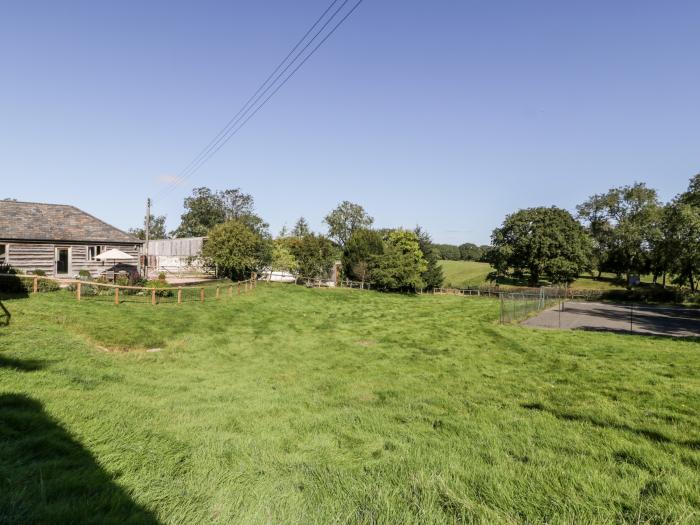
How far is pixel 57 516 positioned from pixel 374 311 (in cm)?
2325

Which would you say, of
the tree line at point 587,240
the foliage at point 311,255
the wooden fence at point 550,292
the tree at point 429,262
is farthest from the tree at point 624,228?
the foliage at point 311,255

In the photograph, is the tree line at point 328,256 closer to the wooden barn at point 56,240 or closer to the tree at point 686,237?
the wooden barn at point 56,240

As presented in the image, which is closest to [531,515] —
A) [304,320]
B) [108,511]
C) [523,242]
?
[108,511]

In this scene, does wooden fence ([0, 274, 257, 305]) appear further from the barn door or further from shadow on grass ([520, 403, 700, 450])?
shadow on grass ([520, 403, 700, 450])

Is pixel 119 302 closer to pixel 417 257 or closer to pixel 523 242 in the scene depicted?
pixel 417 257

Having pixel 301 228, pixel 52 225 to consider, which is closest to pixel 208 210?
pixel 301 228

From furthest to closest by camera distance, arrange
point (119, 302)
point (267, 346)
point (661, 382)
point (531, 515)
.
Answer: point (119, 302)
point (267, 346)
point (661, 382)
point (531, 515)

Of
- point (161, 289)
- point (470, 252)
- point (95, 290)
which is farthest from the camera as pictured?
point (470, 252)

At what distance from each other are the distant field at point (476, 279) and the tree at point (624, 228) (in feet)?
9.60

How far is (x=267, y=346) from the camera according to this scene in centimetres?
1405

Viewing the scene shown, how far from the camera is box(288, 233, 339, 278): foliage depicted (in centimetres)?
4353

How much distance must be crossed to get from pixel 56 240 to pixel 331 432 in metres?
27.7

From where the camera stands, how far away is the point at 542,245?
5531 cm

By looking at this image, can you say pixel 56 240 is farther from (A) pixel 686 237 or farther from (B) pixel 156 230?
(B) pixel 156 230
